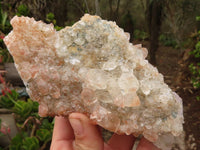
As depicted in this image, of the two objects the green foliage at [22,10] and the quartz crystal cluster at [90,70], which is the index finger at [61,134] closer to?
the quartz crystal cluster at [90,70]

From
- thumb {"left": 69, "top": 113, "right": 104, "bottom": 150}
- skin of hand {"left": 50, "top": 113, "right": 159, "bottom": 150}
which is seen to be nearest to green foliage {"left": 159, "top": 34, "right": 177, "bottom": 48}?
skin of hand {"left": 50, "top": 113, "right": 159, "bottom": 150}

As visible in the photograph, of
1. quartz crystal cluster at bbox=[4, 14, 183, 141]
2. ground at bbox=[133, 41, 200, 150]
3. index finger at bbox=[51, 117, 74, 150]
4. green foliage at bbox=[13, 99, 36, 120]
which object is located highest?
quartz crystal cluster at bbox=[4, 14, 183, 141]

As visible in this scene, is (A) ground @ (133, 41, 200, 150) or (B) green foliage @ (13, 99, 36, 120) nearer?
(B) green foliage @ (13, 99, 36, 120)

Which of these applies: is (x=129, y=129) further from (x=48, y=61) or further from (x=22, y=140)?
(x=22, y=140)

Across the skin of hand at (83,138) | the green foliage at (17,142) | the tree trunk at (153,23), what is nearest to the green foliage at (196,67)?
the tree trunk at (153,23)

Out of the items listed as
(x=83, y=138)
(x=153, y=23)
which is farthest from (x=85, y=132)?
(x=153, y=23)

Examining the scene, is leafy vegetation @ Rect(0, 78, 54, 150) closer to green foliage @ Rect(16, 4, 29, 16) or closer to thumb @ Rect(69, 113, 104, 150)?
thumb @ Rect(69, 113, 104, 150)
